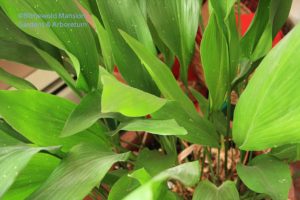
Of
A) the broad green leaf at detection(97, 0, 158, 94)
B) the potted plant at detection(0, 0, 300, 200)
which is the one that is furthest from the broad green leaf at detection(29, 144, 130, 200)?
the broad green leaf at detection(97, 0, 158, 94)

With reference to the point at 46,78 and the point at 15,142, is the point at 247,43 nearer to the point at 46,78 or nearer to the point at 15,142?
the point at 15,142

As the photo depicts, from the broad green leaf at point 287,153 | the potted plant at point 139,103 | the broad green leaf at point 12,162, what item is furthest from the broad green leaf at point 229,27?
the broad green leaf at point 12,162

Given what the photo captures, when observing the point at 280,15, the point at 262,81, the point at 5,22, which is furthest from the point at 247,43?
the point at 5,22

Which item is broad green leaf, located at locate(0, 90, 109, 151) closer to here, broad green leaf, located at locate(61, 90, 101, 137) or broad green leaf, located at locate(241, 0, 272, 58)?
broad green leaf, located at locate(61, 90, 101, 137)

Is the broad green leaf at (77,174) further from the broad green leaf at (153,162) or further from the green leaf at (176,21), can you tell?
the green leaf at (176,21)

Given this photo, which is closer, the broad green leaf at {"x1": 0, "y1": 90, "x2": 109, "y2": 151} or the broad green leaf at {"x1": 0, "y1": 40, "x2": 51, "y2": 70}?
the broad green leaf at {"x1": 0, "y1": 90, "x2": 109, "y2": 151}

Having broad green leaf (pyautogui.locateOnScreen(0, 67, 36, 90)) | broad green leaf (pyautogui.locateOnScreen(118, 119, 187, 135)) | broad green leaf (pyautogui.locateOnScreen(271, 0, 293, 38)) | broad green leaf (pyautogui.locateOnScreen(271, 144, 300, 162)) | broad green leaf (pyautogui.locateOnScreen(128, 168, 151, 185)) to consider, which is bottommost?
broad green leaf (pyautogui.locateOnScreen(271, 144, 300, 162))
